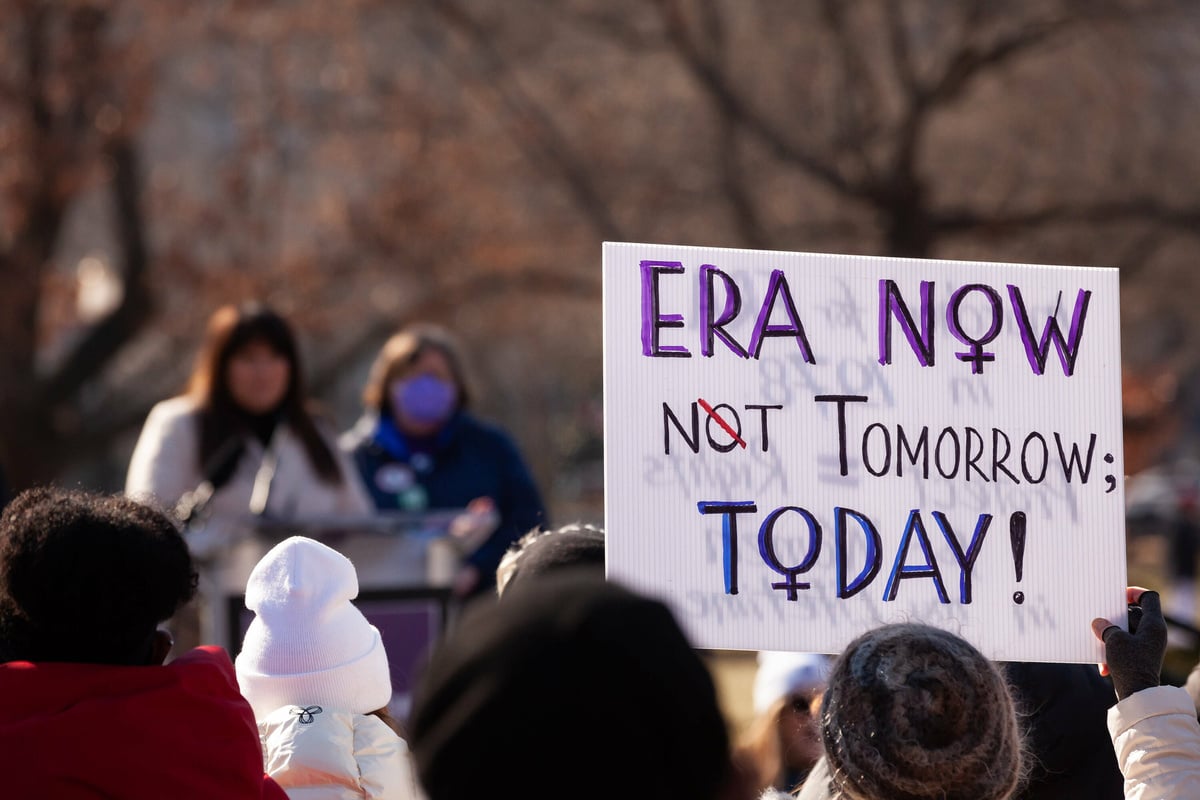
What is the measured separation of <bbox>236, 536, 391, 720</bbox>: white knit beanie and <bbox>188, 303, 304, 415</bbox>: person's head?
2.54 metres

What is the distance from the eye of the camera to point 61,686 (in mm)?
1861

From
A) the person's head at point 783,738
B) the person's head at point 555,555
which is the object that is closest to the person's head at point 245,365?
the person's head at point 783,738

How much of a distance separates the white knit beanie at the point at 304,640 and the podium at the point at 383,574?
7.01 feet

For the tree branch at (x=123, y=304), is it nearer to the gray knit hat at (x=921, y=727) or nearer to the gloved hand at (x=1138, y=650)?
the gloved hand at (x=1138, y=650)

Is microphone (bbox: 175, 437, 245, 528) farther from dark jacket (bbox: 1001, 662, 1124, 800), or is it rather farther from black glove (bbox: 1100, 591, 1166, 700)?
black glove (bbox: 1100, 591, 1166, 700)

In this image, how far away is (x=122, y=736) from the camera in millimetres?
1837

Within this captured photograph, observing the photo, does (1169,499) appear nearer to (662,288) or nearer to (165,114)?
(165,114)

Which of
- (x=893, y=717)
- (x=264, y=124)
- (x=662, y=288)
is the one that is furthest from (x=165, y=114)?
(x=893, y=717)

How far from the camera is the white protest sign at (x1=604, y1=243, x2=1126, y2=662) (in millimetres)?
2387

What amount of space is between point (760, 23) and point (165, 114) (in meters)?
4.69

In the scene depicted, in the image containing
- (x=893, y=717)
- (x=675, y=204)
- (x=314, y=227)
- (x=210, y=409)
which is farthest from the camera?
(x=314, y=227)

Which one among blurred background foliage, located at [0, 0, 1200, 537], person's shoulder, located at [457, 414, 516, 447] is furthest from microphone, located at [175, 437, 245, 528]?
blurred background foliage, located at [0, 0, 1200, 537]

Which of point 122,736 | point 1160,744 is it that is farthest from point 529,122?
point 122,736

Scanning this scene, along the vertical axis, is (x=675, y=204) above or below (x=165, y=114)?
below
